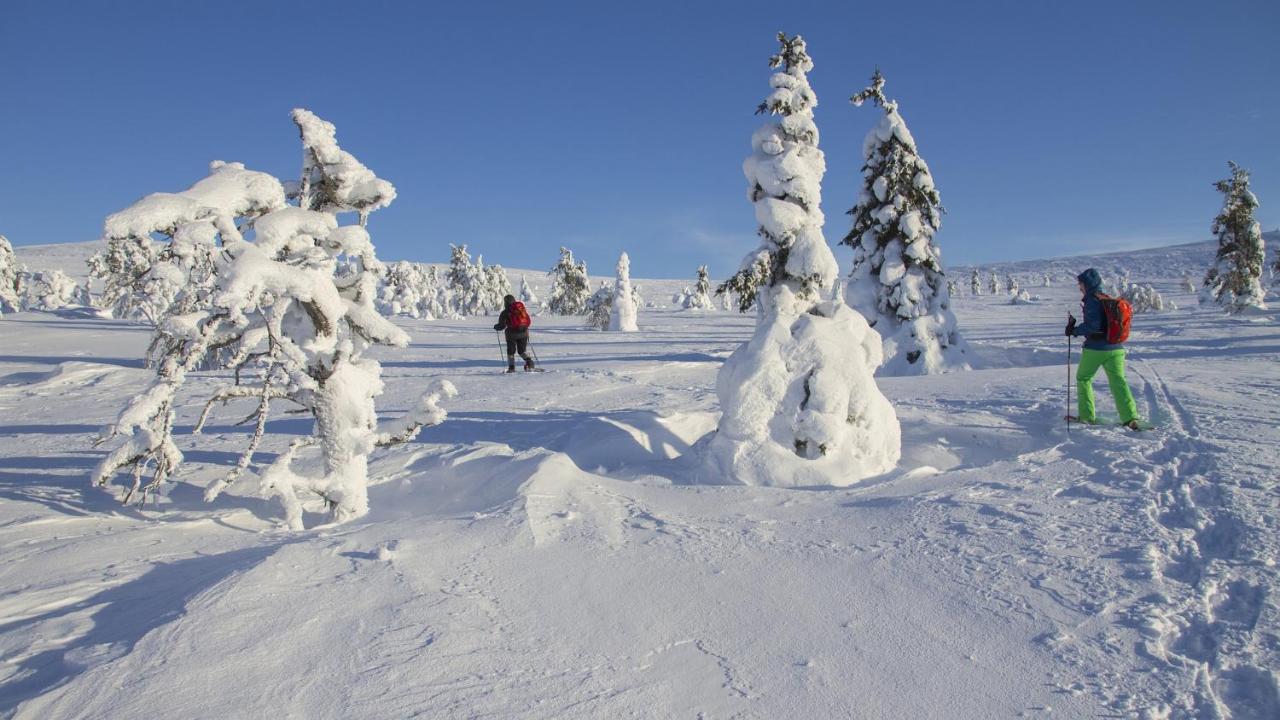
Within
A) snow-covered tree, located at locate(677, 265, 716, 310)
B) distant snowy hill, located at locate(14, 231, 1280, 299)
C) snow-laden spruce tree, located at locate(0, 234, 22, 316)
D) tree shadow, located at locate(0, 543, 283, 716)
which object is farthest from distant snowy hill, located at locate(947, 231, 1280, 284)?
snow-laden spruce tree, located at locate(0, 234, 22, 316)

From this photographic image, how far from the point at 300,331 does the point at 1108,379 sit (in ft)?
27.9

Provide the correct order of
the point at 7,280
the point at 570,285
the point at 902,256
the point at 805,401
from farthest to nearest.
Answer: the point at 570,285, the point at 7,280, the point at 902,256, the point at 805,401

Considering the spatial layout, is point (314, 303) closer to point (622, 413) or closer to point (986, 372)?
point (622, 413)

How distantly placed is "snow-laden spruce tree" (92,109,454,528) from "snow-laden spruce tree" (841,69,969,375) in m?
16.6

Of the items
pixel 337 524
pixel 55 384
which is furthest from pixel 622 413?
pixel 55 384

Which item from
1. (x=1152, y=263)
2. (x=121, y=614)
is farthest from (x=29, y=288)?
(x=1152, y=263)

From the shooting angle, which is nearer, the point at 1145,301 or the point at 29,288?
the point at 1145,301

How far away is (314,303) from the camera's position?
531 cm

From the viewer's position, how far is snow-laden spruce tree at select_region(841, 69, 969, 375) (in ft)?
63.0

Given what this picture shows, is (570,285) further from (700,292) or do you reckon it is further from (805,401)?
(805,401)

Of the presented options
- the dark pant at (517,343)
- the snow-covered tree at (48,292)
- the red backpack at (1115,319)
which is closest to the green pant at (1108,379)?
the red backpack at (1115,319)

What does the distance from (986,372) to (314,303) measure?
1167 cm

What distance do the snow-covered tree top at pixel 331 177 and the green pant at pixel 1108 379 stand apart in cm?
778

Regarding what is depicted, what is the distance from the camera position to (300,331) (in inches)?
219
